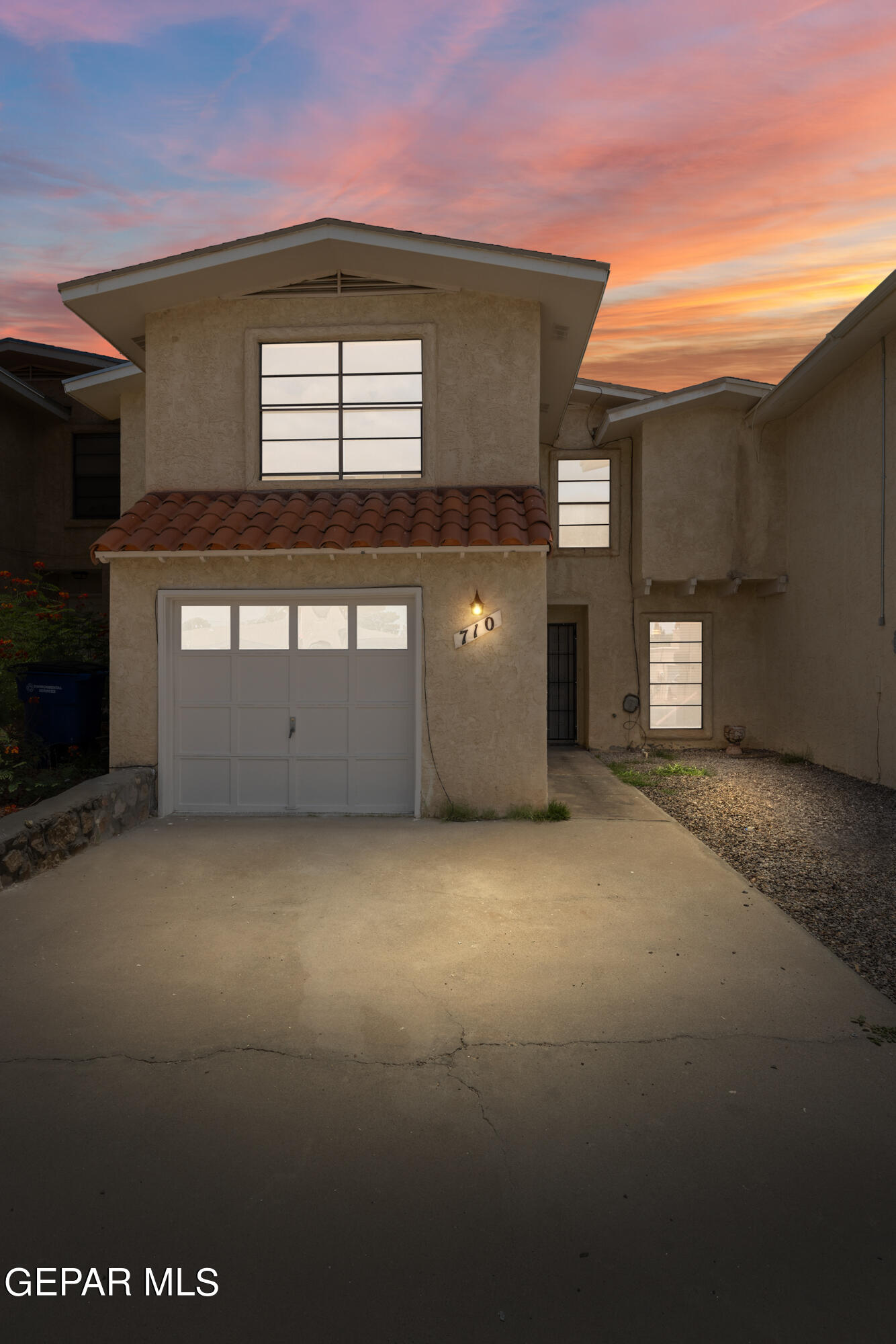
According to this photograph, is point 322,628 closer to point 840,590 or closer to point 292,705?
point 292,705

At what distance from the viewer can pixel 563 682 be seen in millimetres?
15414

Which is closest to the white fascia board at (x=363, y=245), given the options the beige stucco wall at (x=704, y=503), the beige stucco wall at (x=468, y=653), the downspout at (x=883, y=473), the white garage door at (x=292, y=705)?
the beige stucco wall at (x=468, y=653)

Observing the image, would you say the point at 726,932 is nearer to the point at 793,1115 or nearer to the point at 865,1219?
the point at 793,1115

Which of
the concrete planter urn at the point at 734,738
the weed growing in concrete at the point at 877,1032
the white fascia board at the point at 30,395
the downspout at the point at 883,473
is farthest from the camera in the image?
the concrete planter urn at the point at 734,738

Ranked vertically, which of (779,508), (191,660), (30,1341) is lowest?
(30,1341)

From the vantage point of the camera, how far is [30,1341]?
2186 mm

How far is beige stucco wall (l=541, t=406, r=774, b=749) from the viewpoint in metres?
14.6

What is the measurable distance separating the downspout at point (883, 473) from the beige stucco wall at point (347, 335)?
508cm

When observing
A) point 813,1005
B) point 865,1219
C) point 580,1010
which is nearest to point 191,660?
point 580,1010

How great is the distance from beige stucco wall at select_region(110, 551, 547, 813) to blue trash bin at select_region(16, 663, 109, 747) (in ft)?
4.94

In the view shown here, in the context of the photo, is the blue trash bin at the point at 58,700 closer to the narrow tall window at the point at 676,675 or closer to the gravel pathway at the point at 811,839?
the gravel pathway at the point at 811,839

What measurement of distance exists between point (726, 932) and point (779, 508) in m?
10.4

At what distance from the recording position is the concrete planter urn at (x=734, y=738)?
1423cm

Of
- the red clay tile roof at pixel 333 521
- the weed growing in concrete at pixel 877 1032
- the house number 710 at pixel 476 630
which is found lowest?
the weed growing in concrete at pixel 877 1032
